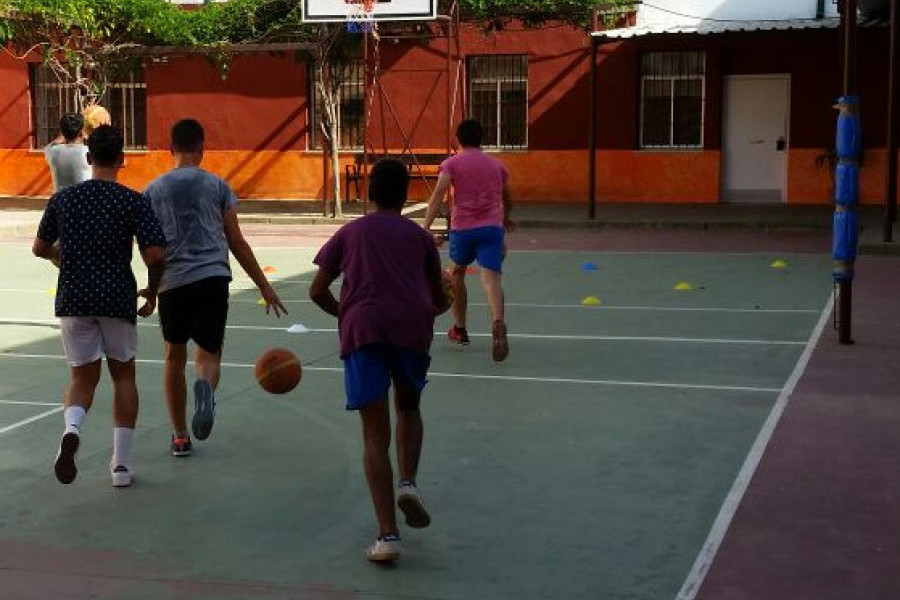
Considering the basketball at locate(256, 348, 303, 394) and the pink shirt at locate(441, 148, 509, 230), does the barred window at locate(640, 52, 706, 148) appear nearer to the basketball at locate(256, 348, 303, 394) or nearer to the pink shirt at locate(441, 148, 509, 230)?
the pink shirt at locate(441, 148, 509, 230)

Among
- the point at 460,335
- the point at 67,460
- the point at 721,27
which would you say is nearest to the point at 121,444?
the point at 67,460

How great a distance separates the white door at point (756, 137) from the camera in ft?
93.7

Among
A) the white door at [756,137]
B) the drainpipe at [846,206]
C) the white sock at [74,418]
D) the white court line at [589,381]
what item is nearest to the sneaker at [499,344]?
the white court line at [589,381]

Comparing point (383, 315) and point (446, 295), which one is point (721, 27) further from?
point (383, 315)

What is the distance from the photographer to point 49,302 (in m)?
15.0

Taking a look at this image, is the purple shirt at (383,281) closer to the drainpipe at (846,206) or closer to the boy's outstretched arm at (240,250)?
the boy's outstretched arm at (240,250)

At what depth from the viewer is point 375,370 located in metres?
6.02

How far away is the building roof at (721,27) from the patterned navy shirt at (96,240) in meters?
20.0

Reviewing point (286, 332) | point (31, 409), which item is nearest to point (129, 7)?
point (286, 332)

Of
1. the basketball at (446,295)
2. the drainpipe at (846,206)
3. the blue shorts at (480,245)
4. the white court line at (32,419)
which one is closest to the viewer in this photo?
the basketball at (446,295)

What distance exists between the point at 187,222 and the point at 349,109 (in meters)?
23.6

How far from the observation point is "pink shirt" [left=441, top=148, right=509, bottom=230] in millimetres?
11016

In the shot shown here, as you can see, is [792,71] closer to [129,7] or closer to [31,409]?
[129,7]

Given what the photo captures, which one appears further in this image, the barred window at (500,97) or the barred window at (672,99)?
the barred window at (500,97)
